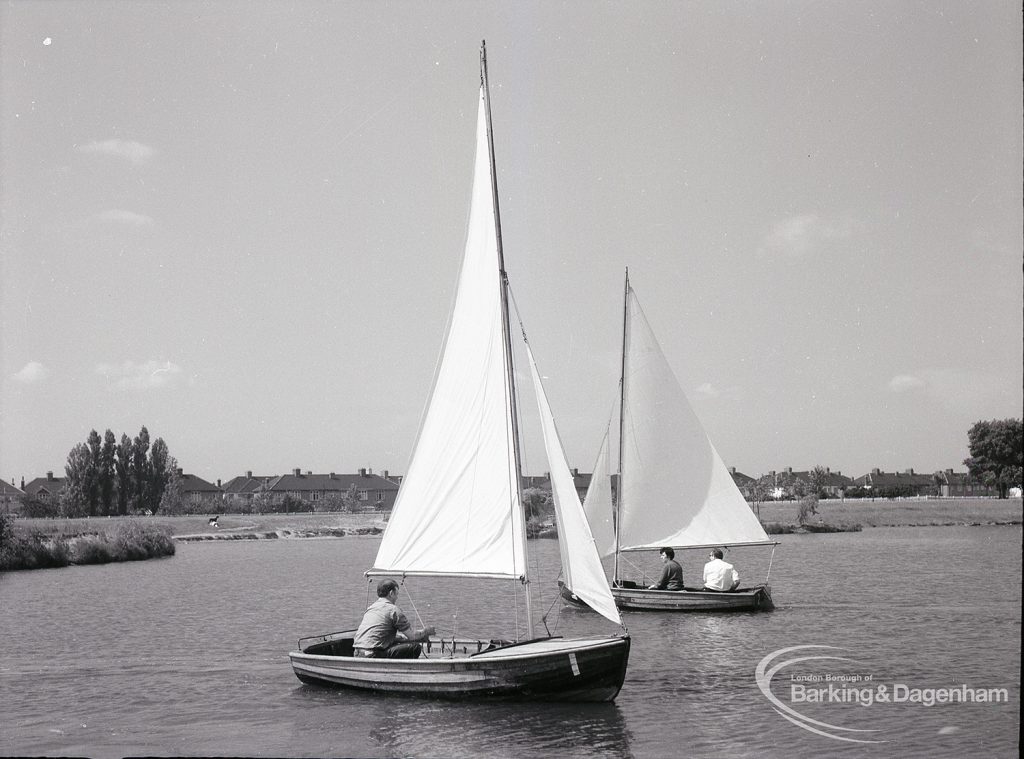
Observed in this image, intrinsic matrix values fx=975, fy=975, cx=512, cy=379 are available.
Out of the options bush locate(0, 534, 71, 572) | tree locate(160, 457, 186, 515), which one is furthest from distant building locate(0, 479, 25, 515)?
bush locate(0, 534, 71, 572)

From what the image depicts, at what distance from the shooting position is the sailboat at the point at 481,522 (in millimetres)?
19078

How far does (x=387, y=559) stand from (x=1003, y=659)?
55.0ft

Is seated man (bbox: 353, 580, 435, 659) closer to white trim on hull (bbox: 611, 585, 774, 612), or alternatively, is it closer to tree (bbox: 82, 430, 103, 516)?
white trim on hull (bbox: 611, 585, 774, 612)

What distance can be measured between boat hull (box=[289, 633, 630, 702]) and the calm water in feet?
1.19

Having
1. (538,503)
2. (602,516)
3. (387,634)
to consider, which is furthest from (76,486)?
(387,634)

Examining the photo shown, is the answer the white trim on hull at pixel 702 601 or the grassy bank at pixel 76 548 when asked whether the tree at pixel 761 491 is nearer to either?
the grassy bank at pixel 76 548

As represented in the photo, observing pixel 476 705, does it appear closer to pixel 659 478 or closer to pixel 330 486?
pixel 659 478

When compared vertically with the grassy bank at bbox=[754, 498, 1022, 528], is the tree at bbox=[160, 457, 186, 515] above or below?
above

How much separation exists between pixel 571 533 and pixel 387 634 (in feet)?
14.5

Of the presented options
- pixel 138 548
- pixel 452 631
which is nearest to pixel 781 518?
pixel 138 548

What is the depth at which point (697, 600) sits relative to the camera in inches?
1291

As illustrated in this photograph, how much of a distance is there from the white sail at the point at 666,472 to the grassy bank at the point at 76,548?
42.3 meters

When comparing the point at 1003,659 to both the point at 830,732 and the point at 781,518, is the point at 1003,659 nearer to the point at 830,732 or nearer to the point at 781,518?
the point at 830,732

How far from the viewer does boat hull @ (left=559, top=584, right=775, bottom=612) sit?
1287 inches
